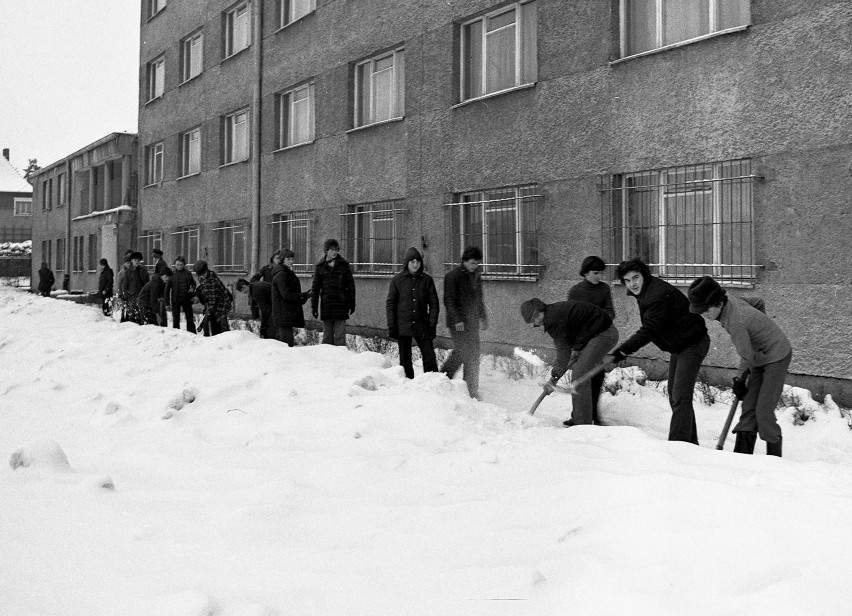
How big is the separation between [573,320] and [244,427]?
3.08 metres

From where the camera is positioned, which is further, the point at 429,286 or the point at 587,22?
the point at 587,22

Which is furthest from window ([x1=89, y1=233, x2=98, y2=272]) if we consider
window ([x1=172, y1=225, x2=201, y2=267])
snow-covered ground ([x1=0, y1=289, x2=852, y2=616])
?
snow-covered ground ([x1=0, y1=289, x2=852, y2=616])

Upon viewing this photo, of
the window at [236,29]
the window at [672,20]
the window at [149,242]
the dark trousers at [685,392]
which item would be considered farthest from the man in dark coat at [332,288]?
the window at [149,242]

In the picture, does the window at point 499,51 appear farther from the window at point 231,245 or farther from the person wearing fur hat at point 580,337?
the window at point 231,245

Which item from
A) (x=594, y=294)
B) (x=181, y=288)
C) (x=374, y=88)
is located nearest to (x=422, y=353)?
(x=594, y=294)

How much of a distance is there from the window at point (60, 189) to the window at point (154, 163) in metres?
14.3

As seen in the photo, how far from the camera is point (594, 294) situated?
28.0 feet

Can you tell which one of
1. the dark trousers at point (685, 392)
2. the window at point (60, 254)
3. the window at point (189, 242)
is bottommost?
the dark trousers at point (685, 392)

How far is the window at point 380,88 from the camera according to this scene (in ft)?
50.3

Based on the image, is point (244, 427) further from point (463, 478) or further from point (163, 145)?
point (163, 145)

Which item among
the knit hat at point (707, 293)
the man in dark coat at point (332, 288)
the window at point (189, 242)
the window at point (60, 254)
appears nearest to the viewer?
the knit hat at point (707, 293)

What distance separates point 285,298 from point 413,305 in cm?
262

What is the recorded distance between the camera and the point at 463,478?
17.0 feet

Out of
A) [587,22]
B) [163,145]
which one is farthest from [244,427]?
[163,145]
